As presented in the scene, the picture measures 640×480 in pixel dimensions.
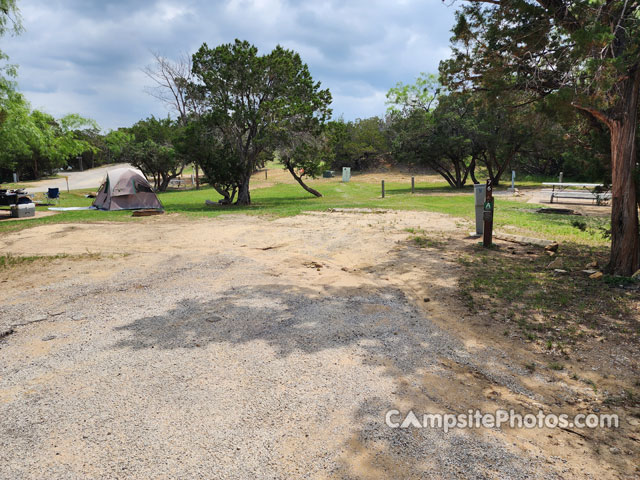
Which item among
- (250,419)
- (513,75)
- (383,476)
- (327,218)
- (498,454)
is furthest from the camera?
(327,218)

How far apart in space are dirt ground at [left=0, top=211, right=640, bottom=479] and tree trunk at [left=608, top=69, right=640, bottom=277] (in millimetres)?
2573

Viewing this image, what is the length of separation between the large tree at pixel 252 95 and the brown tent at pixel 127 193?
4.10 m

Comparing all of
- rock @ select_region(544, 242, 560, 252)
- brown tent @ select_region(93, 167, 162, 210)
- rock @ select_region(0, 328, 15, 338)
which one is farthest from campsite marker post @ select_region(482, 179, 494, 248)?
brown tent @ select_region(93, 167, 162, 210)

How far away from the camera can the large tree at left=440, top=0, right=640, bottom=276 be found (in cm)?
536

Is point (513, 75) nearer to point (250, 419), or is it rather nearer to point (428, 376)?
point (428, 376)

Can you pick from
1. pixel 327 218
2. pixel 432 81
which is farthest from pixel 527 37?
pixel 432 81

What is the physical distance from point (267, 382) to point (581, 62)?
19.5 feet

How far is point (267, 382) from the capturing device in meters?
3.34

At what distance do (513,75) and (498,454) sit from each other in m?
6.61

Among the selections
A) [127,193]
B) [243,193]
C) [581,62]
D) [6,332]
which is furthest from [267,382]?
[243,193]

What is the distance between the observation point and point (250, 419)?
285 cm

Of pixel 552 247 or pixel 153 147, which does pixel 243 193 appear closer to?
pixel 552 247

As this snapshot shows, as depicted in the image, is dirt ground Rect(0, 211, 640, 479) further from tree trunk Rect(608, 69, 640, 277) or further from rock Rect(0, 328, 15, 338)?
tree trunk Rect(608, 69, 640, 277)

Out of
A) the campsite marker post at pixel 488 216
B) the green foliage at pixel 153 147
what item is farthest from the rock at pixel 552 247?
the green foliage at pixel 153 147
